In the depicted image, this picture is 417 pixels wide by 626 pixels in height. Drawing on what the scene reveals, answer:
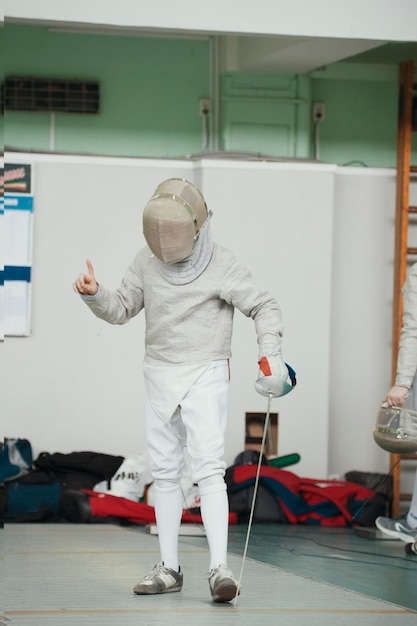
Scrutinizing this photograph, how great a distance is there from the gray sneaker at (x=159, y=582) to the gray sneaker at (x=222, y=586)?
21 cm

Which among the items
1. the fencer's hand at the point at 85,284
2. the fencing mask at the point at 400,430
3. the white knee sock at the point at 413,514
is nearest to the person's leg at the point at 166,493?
the fencer's hand at the point at 85,284

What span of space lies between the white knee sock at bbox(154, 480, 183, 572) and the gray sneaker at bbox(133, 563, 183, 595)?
0.02 meters

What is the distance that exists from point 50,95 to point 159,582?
367 centimetres

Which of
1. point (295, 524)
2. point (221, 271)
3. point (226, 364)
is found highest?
point (221, 271)

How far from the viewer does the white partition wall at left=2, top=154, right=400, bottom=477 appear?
613 centimetres

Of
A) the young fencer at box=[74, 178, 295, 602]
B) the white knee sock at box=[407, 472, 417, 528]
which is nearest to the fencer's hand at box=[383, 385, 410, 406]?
the white knee sock at box=[407, 472, 417, 528]

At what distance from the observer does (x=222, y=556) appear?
3.24 meters

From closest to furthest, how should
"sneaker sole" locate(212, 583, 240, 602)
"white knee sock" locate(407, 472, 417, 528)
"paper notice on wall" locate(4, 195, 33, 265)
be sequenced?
1. "sneaker sole" locate(212, 583, 240, 602)
2. "white knee sock" locate(407, 472, 417, 528)
3. "paper notice on wall" locate(4, 195, 33, 265)

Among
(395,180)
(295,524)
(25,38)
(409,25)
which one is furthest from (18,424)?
(409,25)

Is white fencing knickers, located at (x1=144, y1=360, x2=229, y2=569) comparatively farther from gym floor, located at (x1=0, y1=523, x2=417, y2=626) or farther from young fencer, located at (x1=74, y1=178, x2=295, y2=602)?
gym floor, located at (x1=0, y1=523, x2=417, y2=626)

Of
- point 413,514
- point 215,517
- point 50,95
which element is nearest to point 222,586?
point 215,517

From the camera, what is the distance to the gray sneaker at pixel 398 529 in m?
4.91

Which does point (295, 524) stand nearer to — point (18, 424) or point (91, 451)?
point (91, 451)

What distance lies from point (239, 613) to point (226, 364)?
762mm
